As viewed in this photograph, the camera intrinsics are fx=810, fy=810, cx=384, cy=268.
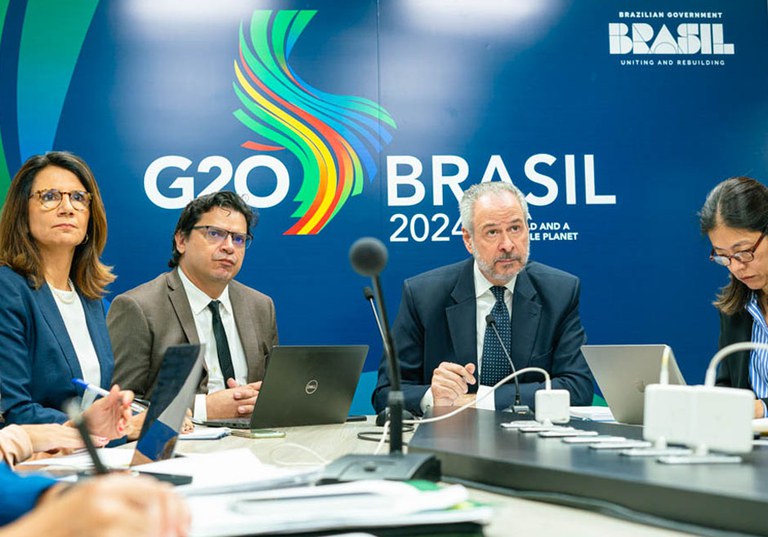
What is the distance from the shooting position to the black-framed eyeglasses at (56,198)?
2.69 metres

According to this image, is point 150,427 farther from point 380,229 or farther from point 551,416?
point 380,229

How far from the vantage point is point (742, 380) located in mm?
2732

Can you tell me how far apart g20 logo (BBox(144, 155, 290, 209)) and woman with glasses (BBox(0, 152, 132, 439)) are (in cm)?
116

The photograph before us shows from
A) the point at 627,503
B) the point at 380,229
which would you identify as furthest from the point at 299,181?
the point at 627,503

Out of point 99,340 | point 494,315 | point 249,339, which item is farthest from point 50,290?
point 494,315

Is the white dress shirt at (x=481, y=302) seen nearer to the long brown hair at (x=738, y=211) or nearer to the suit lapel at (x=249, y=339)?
the long brown hair at (x=738, y=211)

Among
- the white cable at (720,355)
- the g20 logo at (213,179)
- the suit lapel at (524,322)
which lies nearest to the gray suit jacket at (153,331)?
the g20 logo at (213,179)

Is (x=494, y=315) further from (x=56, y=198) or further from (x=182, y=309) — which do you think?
(x=56, y=198)

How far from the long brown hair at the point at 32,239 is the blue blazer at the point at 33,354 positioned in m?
0.06

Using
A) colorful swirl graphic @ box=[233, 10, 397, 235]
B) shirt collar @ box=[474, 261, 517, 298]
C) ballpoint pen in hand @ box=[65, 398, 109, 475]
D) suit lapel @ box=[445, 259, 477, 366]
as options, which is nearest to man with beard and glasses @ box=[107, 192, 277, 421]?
colorful swirl graphic @ box=[233, 10, 397, 235]

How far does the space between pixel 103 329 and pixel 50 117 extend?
5.40 feet

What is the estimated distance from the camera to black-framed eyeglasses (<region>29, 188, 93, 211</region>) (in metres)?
2.69

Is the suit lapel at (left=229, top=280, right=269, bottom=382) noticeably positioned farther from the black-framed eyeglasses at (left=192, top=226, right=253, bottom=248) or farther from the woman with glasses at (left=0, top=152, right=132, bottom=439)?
the woman with glasses at (left=0, top=152, right=132, bottom=439)

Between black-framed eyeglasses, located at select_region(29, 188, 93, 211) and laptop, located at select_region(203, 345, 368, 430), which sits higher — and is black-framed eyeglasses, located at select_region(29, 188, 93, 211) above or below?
above
